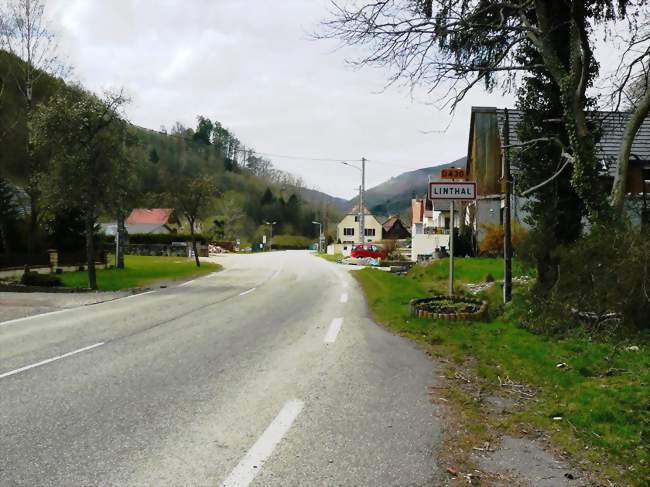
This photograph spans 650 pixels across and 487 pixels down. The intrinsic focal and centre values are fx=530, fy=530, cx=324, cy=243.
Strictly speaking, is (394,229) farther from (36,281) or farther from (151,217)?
(36,281)

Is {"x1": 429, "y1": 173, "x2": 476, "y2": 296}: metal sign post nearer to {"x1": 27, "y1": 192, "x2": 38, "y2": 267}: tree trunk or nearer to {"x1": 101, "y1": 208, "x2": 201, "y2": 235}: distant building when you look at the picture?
{"x1": 27, "y1": 192, "x2": 38, "y2": 267}: tree trunk

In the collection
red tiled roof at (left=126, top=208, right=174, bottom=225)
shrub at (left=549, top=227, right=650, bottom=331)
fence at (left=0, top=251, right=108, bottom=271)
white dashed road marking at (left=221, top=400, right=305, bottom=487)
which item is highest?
red tiled roof at (left=126, top=208, right=174, bottom=225)

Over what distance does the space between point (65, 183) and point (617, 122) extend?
19149 mm

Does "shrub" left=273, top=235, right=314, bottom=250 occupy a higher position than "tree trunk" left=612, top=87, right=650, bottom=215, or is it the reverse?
"tree trunk" left=612, top=87, right=650, bottom=215

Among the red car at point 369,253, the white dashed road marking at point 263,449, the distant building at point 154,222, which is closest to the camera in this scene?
the white dashed road marking at point 263,449

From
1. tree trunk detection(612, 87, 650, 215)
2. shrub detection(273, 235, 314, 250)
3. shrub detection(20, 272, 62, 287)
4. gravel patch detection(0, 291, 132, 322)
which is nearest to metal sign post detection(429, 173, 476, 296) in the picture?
tree trunk detection(612, 87, 650, 215)

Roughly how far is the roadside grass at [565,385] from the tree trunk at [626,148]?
2.82 m

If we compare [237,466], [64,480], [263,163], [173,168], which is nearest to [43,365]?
[64,480]

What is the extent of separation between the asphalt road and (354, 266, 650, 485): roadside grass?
662 mm

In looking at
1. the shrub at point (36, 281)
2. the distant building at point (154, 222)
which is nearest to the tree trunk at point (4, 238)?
the shrub at point (36, 281)

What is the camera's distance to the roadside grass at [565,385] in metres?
4.19

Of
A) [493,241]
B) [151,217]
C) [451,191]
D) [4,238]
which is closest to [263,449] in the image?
[451,191]

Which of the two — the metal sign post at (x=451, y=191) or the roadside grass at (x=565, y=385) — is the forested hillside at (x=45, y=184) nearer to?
the metal sign post at (x=451, y=191)

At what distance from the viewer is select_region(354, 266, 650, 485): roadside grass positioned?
13.7ft
